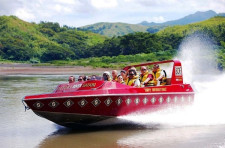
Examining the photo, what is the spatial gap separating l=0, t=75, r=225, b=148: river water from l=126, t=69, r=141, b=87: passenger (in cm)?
103

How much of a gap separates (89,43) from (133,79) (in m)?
104

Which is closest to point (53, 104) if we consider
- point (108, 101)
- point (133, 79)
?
point (108, 101)

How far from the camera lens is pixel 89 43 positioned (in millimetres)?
117250

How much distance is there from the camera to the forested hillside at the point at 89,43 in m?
71.8

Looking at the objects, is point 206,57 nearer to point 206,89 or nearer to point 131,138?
point 206,89

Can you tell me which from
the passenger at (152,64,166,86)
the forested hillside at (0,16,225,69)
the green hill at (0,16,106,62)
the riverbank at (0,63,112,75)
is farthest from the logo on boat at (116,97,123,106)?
the green hill at (0,16,106,62)

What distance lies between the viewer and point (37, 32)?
115500mm

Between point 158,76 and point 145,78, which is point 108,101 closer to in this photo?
point 145,78

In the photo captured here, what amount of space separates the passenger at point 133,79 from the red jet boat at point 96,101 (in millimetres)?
552

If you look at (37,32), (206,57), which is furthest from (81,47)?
(206,57)

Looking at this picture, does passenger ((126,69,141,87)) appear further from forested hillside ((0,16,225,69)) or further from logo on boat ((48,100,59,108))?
forested hillside ((0,16,225,69))

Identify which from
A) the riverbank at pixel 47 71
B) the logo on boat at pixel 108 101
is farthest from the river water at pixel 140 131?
the riverbank at pixel 47 71

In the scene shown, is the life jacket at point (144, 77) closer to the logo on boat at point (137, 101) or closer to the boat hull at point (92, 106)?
the boat hull at point (92, 106)

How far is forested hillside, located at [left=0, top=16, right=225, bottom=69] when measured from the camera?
71812mm
